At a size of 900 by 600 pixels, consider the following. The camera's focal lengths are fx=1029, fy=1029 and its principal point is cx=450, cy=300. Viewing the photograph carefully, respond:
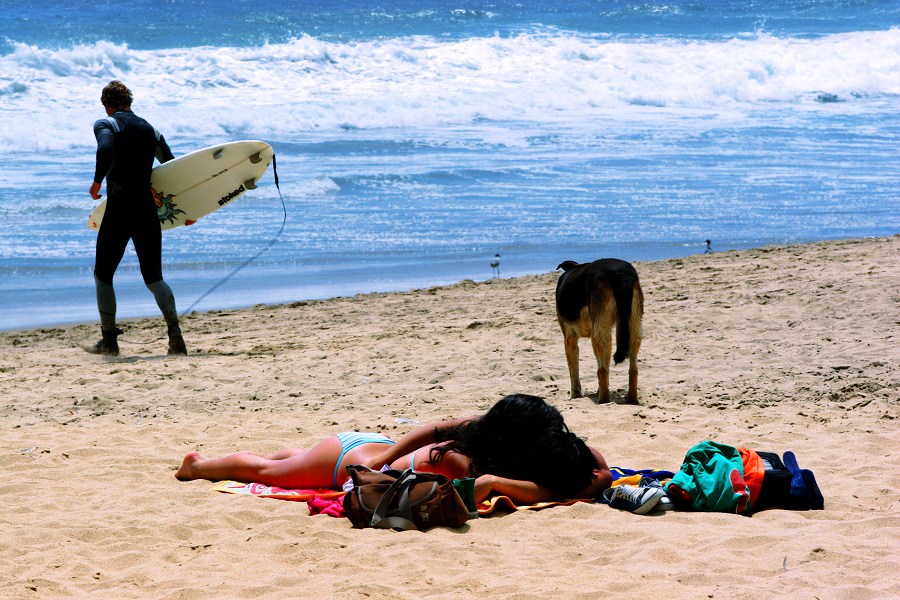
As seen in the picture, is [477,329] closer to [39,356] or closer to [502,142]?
[39,356]

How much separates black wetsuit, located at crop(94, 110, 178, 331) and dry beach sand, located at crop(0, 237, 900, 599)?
0.57 meters

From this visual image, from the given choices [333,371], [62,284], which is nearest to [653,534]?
[333,371]

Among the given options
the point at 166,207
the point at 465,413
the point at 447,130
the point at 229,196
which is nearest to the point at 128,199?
the point at 166,207

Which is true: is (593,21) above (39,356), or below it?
above

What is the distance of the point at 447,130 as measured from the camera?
1006 inches

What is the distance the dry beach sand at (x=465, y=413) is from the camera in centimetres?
392

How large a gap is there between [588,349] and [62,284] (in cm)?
629

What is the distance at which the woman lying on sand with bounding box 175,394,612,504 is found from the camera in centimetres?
473

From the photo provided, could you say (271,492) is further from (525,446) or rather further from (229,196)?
(229,196)

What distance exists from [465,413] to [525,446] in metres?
1.97

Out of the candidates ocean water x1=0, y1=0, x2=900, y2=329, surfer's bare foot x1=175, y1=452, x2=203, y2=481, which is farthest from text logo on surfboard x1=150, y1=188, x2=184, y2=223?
surfer's bare foot x1=175, y1=452, x2=203, y2=481

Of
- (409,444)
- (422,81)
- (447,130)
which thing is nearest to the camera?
(409,444)

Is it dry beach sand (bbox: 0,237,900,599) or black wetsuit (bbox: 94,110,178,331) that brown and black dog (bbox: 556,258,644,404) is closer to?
dry beach sand (bbox: 0,237,900,599)

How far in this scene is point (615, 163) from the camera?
20.0 m
